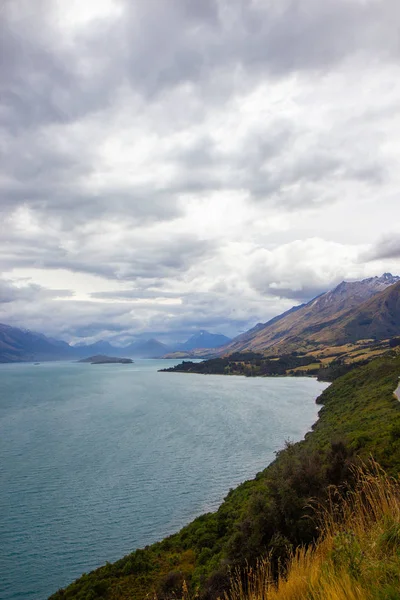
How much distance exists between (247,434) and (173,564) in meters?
57.5

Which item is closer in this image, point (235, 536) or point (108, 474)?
point (235, 536)

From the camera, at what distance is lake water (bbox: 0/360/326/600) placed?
115 feet

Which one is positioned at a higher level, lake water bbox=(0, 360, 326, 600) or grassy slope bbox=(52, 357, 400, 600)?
grassy slope bbox=(52, 357, 400, 600)

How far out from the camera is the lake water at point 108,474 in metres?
35.0

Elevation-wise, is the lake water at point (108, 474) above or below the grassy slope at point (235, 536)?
below

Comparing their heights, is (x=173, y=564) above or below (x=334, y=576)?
below

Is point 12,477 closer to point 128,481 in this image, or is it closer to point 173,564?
point 128,481

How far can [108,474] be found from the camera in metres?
57.3

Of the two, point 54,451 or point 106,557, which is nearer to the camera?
point 106,557

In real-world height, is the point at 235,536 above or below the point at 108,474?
above

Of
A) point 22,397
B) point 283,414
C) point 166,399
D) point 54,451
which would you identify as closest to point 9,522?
point 54,451

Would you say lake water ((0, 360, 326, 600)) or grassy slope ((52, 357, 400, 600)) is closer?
grassy slope ((52, 357, 400, 600))

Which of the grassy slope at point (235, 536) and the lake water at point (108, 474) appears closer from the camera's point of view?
the grassy slope at point (235, 536)

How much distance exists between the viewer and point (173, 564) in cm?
2889
